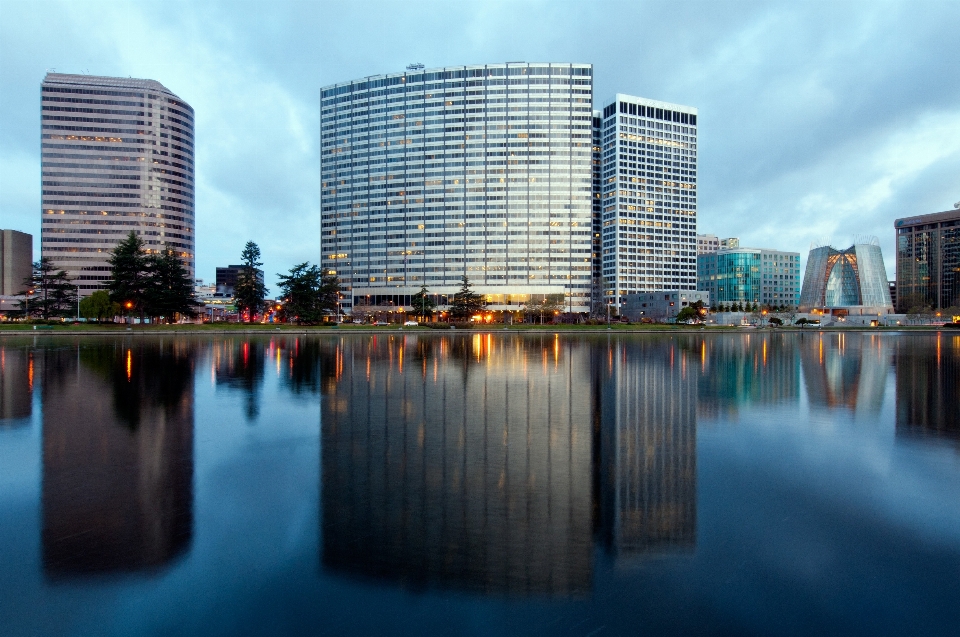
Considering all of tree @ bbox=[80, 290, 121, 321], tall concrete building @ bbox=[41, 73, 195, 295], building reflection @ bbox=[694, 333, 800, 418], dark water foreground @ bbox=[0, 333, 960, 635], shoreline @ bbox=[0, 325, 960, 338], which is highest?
tall concrete building @ bbox=[41, 73, 195, 295]

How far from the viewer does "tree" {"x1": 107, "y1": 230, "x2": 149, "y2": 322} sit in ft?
291

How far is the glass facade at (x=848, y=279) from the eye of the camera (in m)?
171

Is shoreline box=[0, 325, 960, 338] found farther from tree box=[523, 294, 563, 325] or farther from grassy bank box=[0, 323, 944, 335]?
tree box=[523, 294, 563, 325]

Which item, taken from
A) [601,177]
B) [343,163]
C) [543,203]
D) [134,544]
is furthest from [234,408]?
[601,177]

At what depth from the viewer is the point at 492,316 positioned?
160 m

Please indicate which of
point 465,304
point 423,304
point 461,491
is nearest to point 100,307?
point 423,304

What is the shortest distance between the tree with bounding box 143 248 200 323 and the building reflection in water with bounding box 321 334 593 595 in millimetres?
88785

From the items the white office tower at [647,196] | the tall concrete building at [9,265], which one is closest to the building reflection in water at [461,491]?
the white office tower at [647,196]

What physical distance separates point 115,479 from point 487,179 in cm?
16062

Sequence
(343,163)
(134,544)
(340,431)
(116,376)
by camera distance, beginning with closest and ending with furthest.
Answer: (134,544) < (340,431) < (116,376) < (343,163)

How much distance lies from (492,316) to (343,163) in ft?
247

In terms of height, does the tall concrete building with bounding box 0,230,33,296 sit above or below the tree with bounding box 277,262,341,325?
above

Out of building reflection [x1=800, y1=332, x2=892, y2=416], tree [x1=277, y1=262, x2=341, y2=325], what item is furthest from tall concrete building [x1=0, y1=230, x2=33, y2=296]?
building reflection [x1=800, y1=332, x2=892, y2=416]

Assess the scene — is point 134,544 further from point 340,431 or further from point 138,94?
point 138,94
